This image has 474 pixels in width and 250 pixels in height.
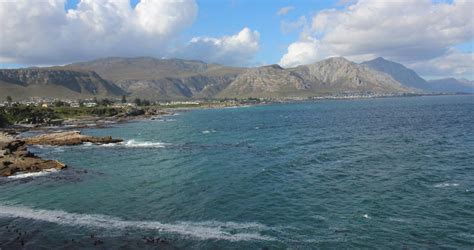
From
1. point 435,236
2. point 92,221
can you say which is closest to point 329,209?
point 435,236

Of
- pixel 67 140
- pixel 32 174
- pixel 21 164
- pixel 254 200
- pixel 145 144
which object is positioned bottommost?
pixel 254 200

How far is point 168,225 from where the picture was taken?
38.2 m

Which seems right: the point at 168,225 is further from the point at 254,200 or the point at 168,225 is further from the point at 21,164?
the point at 21,164

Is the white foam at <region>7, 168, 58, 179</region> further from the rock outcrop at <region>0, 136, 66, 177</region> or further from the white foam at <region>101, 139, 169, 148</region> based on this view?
the white foam at <region>101, 139, 169, 148</region>

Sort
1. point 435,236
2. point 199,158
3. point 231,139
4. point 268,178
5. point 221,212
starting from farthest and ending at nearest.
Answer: point 231,139
point 199,158
point 268,178
point 221,212
point 435,236

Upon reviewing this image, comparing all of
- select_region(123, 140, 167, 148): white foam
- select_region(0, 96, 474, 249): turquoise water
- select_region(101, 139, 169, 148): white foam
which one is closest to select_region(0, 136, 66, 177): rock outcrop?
select_region(0, 96, 474, 249): turquoise water

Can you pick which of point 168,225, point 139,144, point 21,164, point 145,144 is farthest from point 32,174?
point 145,144

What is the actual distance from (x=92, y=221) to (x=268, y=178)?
1066 inches

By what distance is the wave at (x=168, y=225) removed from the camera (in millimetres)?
35406

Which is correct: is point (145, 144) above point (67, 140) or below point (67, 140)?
below

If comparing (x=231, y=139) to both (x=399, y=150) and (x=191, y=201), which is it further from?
(x=191, y=201)

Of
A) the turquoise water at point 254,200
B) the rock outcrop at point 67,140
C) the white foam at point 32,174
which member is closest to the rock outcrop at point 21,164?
the white foam at point 32,174

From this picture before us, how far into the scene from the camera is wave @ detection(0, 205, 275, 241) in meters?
35.4

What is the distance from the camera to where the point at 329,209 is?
140ft
